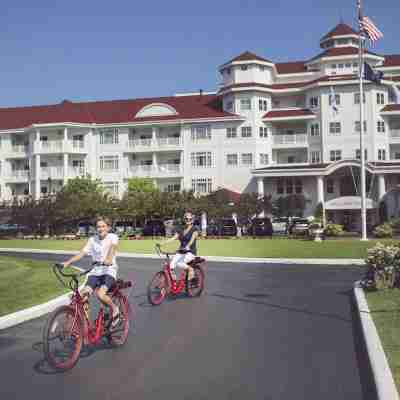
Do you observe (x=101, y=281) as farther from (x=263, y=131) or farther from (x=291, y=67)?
(x=291, y=67)

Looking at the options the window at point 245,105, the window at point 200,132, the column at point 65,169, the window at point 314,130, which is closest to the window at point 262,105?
the window at point 245,105

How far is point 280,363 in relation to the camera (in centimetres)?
758

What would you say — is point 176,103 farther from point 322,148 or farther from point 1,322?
point 1,322

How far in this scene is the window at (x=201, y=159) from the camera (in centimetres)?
6122

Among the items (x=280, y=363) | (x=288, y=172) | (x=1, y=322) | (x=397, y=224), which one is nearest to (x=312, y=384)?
(x=280, y=363)

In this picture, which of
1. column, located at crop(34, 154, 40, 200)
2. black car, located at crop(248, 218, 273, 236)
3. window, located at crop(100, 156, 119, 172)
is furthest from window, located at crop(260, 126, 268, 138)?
column, located at crop(34, 154, 40, 200)

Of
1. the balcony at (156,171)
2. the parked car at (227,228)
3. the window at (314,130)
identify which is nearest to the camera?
the parked car at (227,228)

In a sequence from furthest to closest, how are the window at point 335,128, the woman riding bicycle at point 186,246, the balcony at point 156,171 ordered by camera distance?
the balcony at point 156,171
the window at point 335,128
the woman riding bicycle at point 186,246

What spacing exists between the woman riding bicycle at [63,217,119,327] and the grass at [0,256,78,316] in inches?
147

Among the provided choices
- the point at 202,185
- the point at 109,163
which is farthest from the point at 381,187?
the point at 109,163

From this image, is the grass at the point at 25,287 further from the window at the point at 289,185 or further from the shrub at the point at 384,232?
the window at the point at 289,185

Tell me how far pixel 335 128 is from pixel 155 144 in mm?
18822

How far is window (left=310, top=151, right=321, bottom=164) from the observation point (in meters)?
59.8

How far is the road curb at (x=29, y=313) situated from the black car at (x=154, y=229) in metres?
37.0
